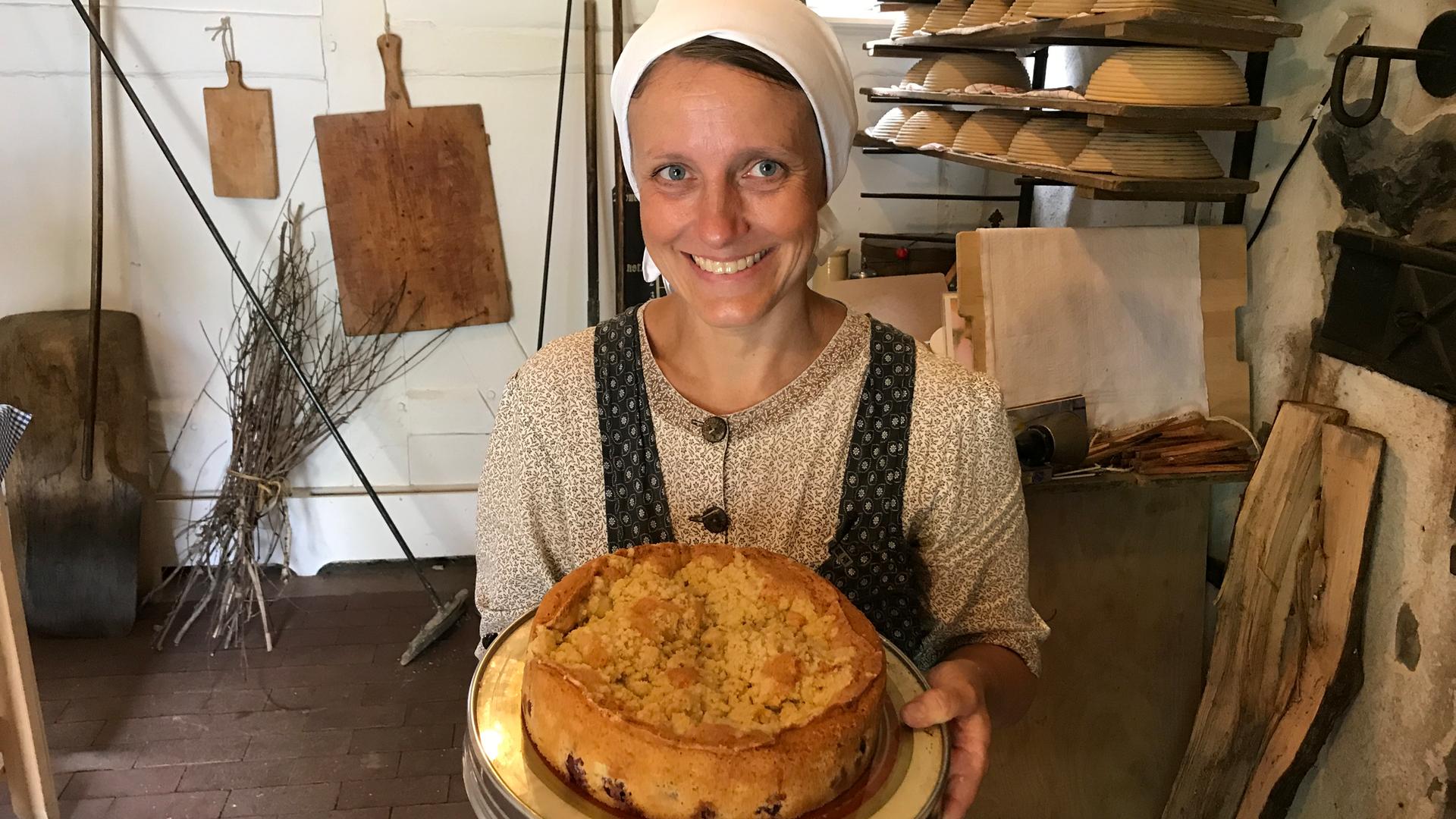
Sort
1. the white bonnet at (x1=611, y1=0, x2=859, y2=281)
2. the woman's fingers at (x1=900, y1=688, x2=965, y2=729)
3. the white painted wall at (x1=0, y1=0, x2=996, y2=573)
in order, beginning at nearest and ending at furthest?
the woman's fingers at (x1=900, y1=688, x2=965, y2=729) → the white bonnet at (x1=611, y1=0, x2=859, y2=281) → the white painted wall at (x1=0, y1=0, x2=996, y2=573)

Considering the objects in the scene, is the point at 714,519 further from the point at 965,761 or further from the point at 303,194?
A: the point at 303,194

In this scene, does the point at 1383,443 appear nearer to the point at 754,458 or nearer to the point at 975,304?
the point at 975,304

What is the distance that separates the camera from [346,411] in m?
3.36

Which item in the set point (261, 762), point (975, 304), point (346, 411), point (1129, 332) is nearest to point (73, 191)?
point (346, 411)

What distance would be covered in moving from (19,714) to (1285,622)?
8.61ft

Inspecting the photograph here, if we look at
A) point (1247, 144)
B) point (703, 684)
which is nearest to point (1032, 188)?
point (1247, 144)

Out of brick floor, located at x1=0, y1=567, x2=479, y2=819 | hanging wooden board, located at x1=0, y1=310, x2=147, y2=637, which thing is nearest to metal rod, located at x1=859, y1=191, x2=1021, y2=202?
brick floor, located at x1=0, y1=567, x2=479, y2=819

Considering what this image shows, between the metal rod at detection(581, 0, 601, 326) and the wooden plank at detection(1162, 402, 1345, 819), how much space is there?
204 cm

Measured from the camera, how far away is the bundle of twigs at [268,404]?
10.3 ft

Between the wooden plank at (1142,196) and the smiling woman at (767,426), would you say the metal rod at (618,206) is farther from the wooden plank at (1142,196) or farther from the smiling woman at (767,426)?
the smiling woman at (767,426)

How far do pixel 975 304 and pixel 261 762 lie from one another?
215cm

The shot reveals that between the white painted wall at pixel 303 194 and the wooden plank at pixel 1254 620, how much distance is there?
1762mm

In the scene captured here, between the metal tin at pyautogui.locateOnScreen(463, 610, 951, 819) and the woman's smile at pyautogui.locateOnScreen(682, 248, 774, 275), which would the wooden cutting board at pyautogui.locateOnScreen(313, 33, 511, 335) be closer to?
the woman's smile at pyautogui.locateOnScreen(682, 248, 774, 275)

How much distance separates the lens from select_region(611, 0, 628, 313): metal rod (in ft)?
9.86
